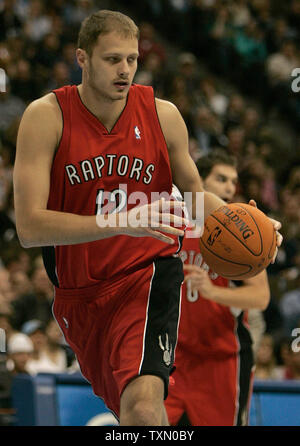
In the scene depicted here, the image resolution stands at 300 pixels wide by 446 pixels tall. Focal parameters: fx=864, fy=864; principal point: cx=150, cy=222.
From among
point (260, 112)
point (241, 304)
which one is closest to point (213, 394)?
point (241, 304)

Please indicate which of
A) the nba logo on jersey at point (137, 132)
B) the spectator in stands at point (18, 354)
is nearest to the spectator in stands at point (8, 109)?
the spectator in stands at point (18, 354)

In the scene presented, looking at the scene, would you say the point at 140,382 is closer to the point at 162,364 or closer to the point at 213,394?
the point at 162,364

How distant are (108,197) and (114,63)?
647 millimetres

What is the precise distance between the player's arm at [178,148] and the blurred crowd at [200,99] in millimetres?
2959

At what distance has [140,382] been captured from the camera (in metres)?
3.91

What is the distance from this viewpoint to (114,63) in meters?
4.12

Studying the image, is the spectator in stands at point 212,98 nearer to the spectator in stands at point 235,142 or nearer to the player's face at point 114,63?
the spectator in stands at point 235,142

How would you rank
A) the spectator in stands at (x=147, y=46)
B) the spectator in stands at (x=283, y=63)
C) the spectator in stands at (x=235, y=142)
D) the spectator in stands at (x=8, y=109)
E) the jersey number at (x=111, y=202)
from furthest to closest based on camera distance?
the spectator in stands at (x=283, y=63) < the spectator in stands at (x=147, y=46) < the spectator in stands at (x=235, y=142) < the spectator in stands at (x=8, y=109) < the jersey number at (x=111, y=202)

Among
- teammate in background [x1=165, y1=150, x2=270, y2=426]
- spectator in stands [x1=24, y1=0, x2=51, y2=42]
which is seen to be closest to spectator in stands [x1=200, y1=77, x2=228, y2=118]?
spectator in stands [x1=24, y1=0, x2=51, y2=42]

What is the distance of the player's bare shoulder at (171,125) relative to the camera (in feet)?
14.4

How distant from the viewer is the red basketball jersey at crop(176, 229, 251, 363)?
18.8 feet

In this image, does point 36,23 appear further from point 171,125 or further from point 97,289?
point 97,289

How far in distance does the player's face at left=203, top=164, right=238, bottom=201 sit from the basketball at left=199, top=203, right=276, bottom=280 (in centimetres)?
138

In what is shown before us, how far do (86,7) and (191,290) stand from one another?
8063 mm
